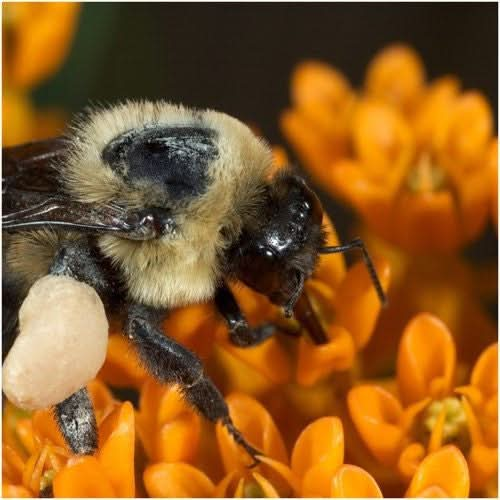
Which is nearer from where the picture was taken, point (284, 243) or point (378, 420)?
point (284, 243)

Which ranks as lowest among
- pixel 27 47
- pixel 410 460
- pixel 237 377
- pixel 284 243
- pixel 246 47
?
pixel 246 47

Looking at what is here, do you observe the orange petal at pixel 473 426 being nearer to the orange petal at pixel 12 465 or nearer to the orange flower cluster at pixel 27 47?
the orange petal at pixel 12 465

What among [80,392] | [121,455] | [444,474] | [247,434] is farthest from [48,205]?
[444,474]

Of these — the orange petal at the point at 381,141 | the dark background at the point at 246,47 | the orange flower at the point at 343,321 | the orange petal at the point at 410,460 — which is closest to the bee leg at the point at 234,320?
the orange flower at the point at 343,321

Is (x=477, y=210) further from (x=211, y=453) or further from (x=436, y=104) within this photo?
(x=211, y=453)

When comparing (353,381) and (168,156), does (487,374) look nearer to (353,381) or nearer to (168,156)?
(353,381)

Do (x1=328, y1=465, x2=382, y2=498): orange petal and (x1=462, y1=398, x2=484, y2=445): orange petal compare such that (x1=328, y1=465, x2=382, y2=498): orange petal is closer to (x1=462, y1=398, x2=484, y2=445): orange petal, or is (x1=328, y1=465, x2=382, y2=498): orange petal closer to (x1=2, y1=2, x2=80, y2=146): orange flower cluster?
(x1=462, y1=398, x2=484, y2=445): orange petal
